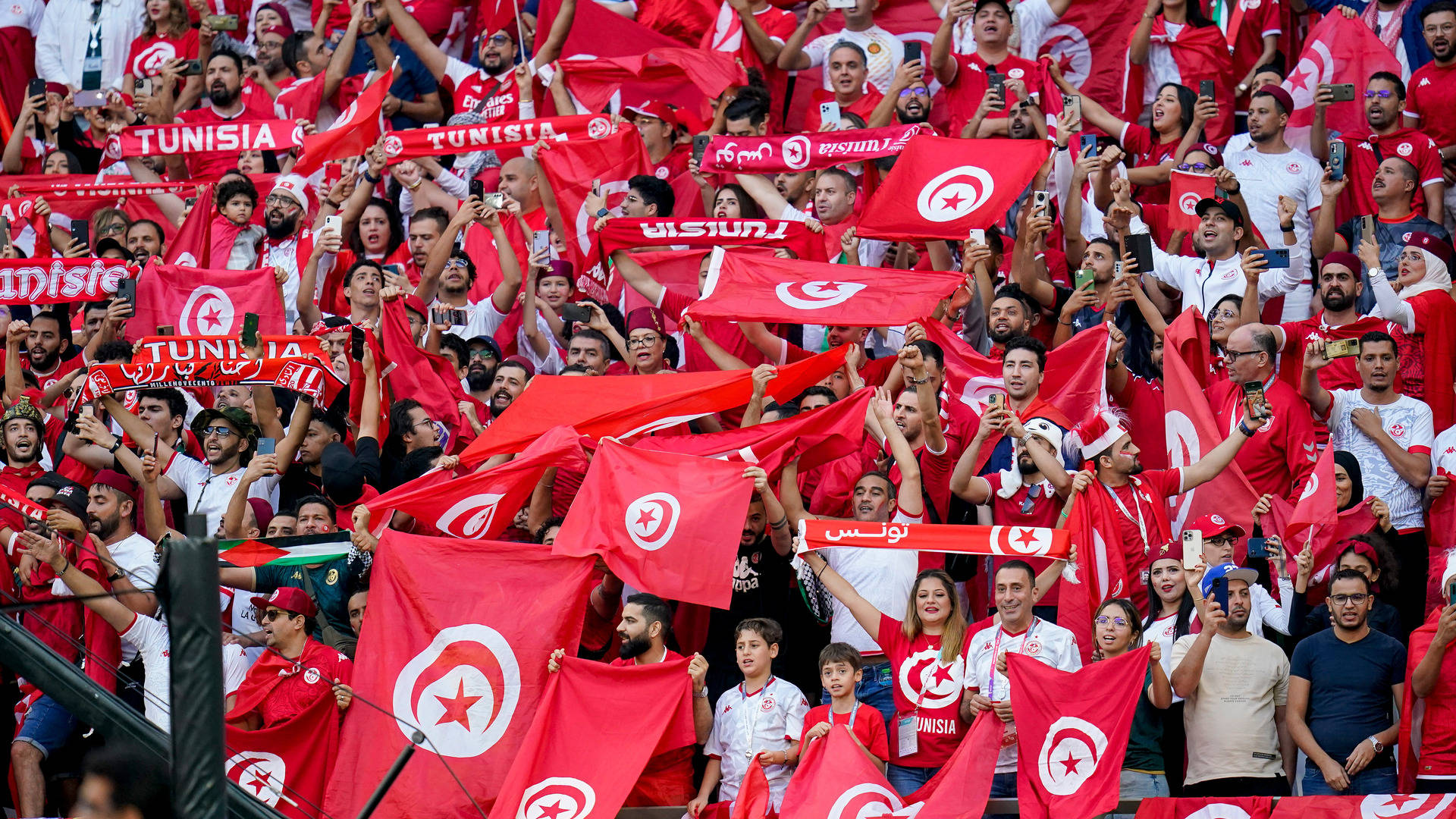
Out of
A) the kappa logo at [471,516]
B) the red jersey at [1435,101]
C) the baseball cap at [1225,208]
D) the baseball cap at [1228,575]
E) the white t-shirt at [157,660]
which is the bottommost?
the white t-shirt at [157,660]

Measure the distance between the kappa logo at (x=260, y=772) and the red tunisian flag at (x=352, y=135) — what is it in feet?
17.9

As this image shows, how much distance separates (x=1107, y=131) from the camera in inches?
532

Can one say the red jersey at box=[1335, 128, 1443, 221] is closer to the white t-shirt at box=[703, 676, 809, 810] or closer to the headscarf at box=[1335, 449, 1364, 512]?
the headscarf at box=[1335, 449, 1364, 512]

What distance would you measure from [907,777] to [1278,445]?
117 inches

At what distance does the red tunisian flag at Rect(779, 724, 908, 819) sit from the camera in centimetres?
824

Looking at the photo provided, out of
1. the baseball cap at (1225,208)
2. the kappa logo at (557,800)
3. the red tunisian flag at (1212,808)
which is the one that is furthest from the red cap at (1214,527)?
the kappa logo at (557,800)

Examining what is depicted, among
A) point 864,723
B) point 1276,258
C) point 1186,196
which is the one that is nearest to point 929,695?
point 864,723

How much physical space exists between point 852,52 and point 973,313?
300cm

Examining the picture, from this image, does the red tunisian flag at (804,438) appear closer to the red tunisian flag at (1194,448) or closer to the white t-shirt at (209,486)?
the red tunisian flag at (1194,448)

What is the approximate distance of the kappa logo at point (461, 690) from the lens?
8883 millimetres

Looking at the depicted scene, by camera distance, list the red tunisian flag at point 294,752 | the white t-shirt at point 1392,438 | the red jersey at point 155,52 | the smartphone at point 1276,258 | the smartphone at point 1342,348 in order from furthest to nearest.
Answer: the red jersey at point 155,52 < the smartphone at point 1276,258 < the white t-shirt at point 1392,438 < the smartphone at point 1342,348 < the red tunisian flag at point 294,752

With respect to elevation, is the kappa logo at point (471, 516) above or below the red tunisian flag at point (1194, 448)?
below

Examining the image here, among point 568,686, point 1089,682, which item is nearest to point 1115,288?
point 1089,682

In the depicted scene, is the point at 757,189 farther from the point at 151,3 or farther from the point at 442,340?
the point at 151,3
